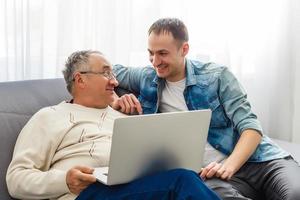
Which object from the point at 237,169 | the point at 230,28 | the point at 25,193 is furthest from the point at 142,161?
the point at 230,28

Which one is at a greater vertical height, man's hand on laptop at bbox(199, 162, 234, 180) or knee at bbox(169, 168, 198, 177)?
knee at bbox(169, 168, 198, 177)

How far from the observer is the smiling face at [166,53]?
1.99 m

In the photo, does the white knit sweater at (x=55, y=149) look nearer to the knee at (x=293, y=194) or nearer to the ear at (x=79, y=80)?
the ear at (x=79, y=80)

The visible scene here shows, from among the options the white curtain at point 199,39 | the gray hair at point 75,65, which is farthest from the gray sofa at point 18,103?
the white curtain at point 199,39

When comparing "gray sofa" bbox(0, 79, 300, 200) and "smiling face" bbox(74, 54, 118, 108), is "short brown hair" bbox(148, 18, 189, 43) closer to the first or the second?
"smiling face" bbox(74, 54, 118, 108)

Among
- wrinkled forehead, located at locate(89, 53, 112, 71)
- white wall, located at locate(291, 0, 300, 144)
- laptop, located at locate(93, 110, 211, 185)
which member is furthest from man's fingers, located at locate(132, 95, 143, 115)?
white wall, located at locate(291, 0, 300, 144)

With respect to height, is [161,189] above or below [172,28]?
below

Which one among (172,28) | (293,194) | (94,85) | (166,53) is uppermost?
(172,28)

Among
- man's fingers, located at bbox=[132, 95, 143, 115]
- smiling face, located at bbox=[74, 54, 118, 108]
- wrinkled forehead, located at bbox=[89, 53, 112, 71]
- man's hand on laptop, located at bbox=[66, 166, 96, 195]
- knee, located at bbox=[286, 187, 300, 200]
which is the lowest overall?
knee, located at bbox=[286, 187, 300, 200]

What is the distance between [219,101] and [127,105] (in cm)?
40

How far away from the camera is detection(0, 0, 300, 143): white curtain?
2391mm

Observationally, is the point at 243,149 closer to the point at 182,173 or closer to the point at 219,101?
the point at 219,101

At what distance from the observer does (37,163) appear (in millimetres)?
1644

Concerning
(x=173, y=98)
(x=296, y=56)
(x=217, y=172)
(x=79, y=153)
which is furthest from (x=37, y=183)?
(x=296, y=56)
